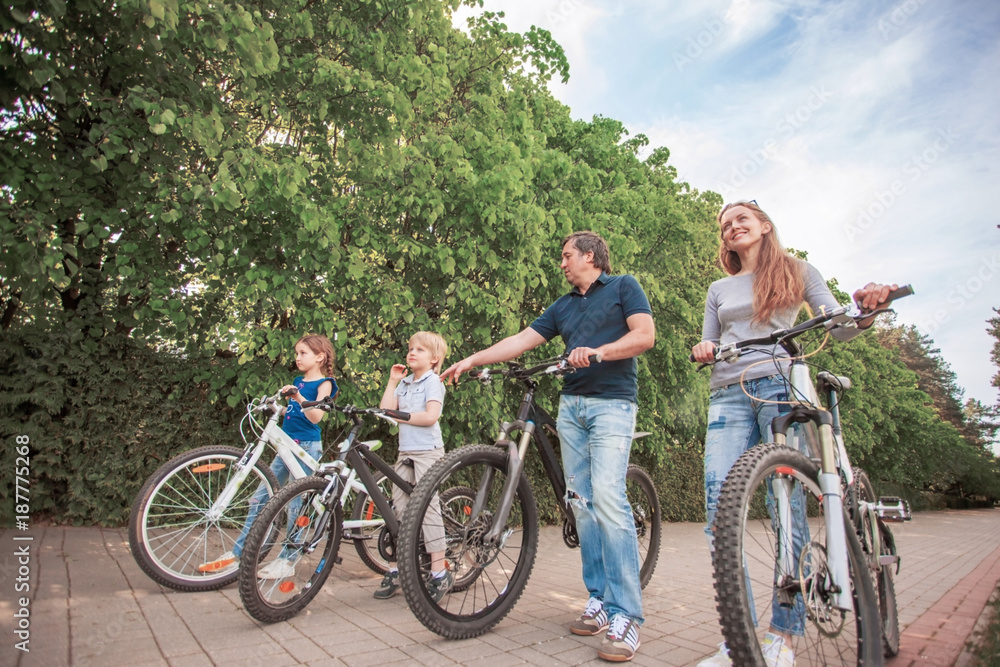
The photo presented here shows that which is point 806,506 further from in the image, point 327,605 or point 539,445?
point 327,605

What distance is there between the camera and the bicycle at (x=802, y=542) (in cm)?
198

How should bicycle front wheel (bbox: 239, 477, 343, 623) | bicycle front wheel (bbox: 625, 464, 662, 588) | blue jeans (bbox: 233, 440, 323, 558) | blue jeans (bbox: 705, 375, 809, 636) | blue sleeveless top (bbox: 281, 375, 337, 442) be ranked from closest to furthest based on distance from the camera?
blue jeans (bbox: 705, 375, 809, 636), bicycle front wheel (bbox: 239, 477, 343, 623), blue jeans (bbox: 233, 440, 323, 558), bicycle front wheel (bbox: 625, 464, 662, 588), blue sleeveless top (bbox: 281, 375, 337, 442)

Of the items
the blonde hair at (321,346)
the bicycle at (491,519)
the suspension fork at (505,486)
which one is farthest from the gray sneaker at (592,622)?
the blonde hair at (321,346)

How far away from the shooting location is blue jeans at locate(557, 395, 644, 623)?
9.85 feet

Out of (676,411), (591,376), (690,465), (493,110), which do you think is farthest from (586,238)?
(690,465)

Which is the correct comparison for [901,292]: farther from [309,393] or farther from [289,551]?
[309,393]

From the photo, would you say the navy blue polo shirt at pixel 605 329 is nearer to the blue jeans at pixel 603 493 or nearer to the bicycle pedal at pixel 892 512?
the blue jeans at pixel 603 493

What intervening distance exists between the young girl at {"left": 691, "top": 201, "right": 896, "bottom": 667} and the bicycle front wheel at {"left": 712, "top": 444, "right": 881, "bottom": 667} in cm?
33

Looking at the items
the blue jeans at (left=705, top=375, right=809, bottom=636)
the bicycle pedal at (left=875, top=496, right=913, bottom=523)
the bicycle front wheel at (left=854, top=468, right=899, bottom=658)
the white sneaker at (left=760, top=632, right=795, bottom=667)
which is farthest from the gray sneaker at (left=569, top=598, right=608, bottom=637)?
the bicycle pedal at (left=875, top=496, right=913, bottom=523)

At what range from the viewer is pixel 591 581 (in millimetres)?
3248

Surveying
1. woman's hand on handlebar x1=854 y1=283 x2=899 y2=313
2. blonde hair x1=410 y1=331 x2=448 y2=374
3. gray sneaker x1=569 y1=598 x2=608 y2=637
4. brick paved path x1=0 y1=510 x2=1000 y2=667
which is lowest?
brick paved path x1=0 y1=510 x2=1000 y2=667

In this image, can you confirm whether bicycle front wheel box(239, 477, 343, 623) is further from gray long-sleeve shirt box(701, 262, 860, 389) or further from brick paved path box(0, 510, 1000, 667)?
gray long-sleeve shirt box(701, 262, 860, 389)

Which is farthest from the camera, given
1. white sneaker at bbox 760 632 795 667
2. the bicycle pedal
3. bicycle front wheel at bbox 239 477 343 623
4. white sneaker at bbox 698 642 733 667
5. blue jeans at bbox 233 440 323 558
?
blue jeans at bbox 233 440 323 558

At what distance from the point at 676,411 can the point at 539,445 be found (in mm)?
7228
